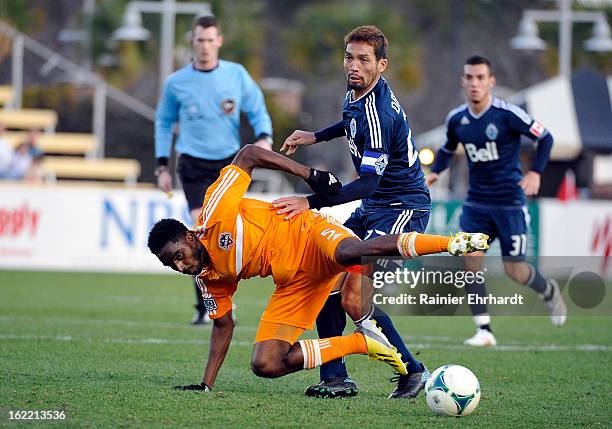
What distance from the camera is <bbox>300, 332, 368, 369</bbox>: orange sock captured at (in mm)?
7273

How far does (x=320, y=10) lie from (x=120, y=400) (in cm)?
3098

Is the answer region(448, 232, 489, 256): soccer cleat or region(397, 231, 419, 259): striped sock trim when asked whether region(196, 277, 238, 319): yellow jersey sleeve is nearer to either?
region(397, 231, 419, 259): striped sock trim

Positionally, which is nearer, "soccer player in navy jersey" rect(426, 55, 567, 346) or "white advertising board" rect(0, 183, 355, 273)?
"soccer player in navy jersey" rect(426, 55, 567, 346)

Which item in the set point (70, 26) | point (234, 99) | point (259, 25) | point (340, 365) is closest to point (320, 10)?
point (259, 25)

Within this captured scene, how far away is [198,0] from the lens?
32.5m

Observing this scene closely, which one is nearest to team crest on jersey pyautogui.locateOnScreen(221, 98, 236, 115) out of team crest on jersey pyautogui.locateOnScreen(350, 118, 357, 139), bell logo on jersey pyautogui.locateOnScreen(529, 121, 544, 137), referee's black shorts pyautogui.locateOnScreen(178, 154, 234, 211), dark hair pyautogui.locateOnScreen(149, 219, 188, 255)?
referee's black shorts pyautogui.locateOnScreen(178, 154, 234, 211)

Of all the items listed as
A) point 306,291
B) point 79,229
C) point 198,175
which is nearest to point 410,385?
point 306,291

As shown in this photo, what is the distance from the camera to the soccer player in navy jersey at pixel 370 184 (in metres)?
7.36

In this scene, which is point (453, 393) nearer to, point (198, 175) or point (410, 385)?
point (410, 385)

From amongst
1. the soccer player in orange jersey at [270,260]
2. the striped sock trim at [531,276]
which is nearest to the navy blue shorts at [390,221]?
the soccer player in orange jersey at [270,260]

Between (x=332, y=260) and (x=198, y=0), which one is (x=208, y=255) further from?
(x=198, y=0)

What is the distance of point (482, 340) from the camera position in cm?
1062

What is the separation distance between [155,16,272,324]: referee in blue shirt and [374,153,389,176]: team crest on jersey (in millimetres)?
3903

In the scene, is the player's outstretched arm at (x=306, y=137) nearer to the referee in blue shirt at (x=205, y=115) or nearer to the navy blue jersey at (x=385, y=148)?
the navy blue jersey at (x=385, y=148)
